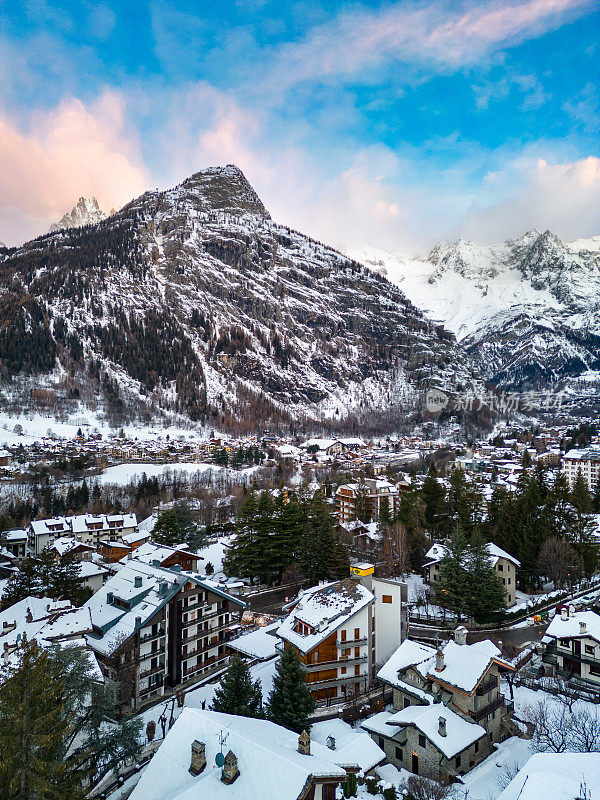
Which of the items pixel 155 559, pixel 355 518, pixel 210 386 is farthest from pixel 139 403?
pixel 155 559

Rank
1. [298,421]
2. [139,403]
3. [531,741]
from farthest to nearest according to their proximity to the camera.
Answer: [298,421] → [139,403] → [531,741]

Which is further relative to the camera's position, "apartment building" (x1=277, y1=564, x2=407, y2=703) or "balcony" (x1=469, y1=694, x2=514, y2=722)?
"apartment building" (x1=277, y1=564, x2=407, y2=703)

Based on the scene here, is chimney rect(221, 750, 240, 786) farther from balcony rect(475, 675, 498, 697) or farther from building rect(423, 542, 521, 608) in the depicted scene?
building rect(423, 542, 521, 608)

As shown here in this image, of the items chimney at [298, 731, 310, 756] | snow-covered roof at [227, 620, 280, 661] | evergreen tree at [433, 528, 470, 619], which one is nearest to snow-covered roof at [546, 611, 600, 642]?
evergreen tree at [433, 528, 470, 619]

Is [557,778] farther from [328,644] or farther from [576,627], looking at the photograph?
[576,627]

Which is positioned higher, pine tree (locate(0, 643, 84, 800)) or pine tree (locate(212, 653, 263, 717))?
pine tree (locate(0, 643, 84, 800))

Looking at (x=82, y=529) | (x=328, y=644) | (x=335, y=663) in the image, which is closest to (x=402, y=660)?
(x=335, y=663)

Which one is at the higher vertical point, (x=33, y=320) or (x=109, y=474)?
(x=33, y=320)

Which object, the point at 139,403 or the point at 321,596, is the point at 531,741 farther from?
the point at 139,403
